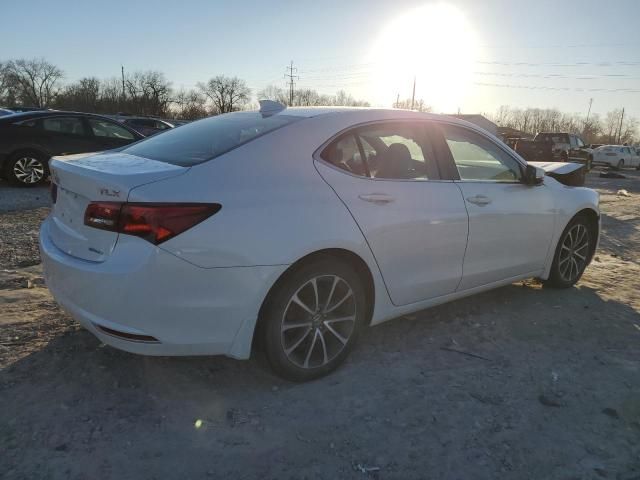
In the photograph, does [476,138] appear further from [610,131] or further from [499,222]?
[610,131]

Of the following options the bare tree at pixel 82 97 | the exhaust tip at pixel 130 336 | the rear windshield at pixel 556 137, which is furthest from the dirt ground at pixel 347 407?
the bare tree at pixel 82 97

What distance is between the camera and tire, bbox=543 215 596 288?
4.69 meters

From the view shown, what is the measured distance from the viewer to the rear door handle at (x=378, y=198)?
3015 millimetres

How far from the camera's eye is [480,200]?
3.69 metres

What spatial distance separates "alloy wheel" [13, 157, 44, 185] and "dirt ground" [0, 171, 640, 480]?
654cm

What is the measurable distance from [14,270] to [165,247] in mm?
3139

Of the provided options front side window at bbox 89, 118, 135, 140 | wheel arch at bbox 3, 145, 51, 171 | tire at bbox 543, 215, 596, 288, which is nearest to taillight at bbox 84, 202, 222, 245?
tire at bbox 543, 215, 596, 288

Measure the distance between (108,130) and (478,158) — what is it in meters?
8.85

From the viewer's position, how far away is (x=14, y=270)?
15.3ft

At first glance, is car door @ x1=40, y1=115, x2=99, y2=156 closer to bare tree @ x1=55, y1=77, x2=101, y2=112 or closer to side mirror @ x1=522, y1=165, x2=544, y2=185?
side mirror @ x1=522, y1=165, x2=544, y2=185

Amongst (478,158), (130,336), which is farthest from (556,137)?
(130,336)

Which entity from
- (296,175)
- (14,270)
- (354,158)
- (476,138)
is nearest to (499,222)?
(476,138)

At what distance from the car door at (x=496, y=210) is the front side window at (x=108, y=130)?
8652 millimetres

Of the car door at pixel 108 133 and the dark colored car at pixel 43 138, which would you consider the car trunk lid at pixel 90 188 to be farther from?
the car door at pixel 108 133
